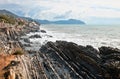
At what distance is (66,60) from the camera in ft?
137

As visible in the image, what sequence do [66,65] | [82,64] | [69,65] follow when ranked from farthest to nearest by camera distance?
[66,65] → [69,65] → [82,64]

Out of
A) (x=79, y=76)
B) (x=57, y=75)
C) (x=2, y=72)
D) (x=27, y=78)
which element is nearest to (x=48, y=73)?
(x=57, y=75)

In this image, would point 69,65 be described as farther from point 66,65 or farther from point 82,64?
point 82,64

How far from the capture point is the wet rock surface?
32.4 m

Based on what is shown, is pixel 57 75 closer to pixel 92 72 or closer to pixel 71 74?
pixel 71 74

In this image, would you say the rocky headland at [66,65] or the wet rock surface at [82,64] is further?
the wet rock surface at [82,64]

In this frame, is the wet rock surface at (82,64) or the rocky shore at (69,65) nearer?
the rocky shore at (69,65)

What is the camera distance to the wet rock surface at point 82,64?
3244 centimetres

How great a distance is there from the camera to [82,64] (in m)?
37.4

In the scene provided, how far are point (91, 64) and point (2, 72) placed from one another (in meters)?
14.4

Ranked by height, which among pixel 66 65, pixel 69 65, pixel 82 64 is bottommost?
pixel 66 65

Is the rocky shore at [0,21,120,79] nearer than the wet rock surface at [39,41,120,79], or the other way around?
the rocky shore at [0,21,120,79]

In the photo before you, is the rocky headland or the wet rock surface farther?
the wet rock surface

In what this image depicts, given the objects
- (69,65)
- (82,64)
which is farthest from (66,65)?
(82,64)
